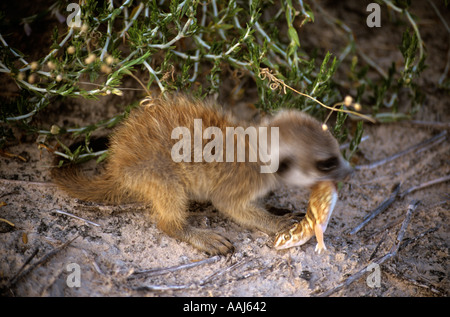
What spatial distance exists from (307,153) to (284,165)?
232 millimetres

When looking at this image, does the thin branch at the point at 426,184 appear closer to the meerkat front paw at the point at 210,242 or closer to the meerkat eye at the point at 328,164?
the meerkat eye at the point at 328,164

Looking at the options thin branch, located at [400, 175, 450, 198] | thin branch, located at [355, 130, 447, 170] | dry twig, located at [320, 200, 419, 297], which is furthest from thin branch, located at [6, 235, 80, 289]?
thin branch, located at [400, 175, 450, 198]

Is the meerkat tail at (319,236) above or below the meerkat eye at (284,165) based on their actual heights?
below

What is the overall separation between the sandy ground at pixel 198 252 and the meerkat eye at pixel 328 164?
0.63 meters

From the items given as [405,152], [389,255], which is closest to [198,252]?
[389,255]

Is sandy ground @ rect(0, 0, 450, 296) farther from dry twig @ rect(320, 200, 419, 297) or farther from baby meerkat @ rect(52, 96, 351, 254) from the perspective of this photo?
baby meerkat @ rect(52, 96, 351, 254)

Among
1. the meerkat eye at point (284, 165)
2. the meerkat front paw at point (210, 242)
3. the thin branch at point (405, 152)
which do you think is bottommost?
the meerkat front paw at point (210, 242)

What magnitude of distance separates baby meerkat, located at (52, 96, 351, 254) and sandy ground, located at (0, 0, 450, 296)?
0.47 feet

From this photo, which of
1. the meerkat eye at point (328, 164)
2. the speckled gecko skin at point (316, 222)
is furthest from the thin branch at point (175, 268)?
the meerkat eye at point (328, 164)

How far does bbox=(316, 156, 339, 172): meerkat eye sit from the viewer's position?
3426 mm

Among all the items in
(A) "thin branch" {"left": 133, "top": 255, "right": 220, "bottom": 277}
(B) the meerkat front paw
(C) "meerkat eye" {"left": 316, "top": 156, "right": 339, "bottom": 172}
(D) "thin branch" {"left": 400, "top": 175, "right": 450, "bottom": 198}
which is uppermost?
(C) "meerkat eye" {"left": 316, "top": 156, "right": 339, "bottom": 172}

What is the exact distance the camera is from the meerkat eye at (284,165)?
3533 mm
